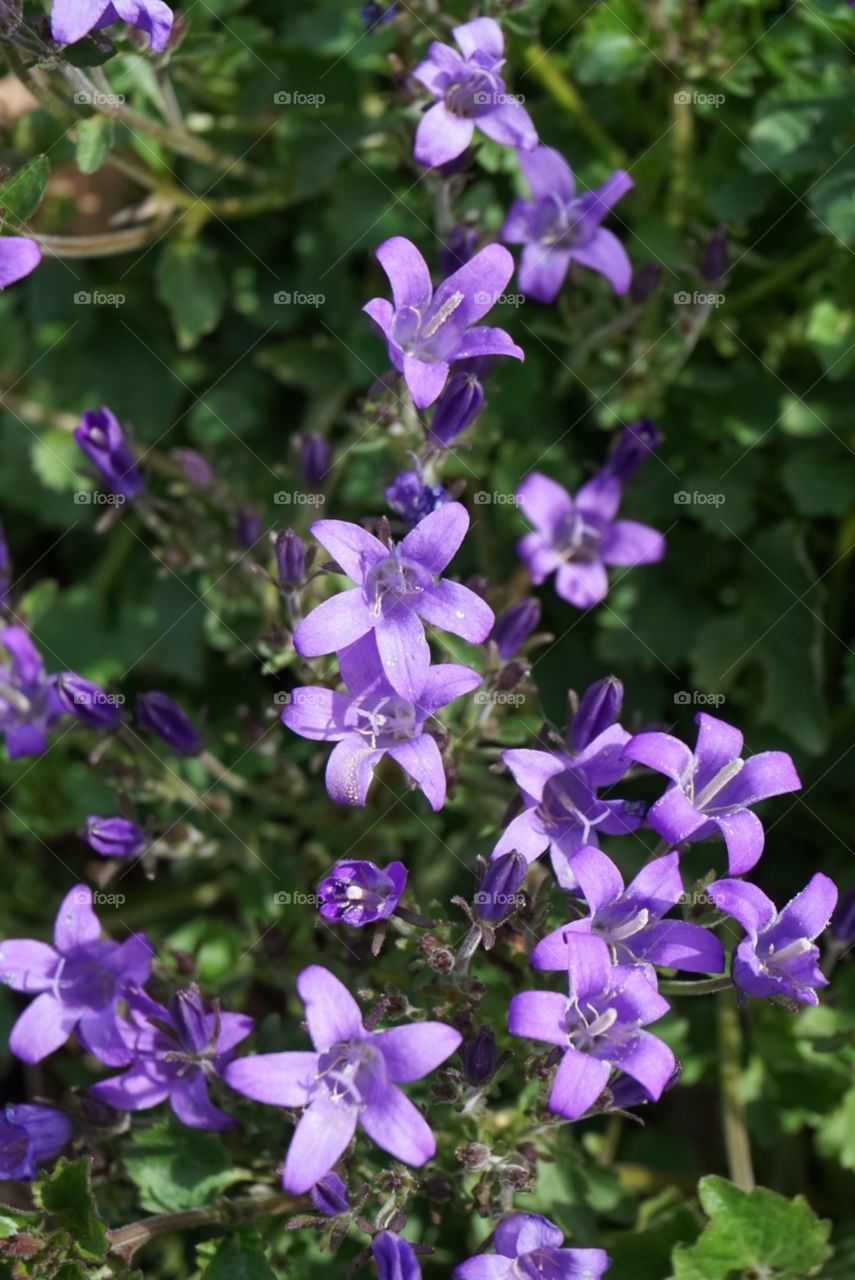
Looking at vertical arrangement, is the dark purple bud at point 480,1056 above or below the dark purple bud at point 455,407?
below

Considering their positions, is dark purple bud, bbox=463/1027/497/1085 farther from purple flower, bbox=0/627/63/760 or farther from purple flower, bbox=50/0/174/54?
purple flower, bbox=50/0/174/54

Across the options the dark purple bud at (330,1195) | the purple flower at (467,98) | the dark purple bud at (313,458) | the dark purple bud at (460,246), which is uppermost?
the purple flower at (467,98)

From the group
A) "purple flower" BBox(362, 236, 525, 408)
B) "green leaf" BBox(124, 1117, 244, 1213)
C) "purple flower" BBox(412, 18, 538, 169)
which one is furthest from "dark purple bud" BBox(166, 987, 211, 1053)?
"purple flower" BBox(412, 18, 538, 169)

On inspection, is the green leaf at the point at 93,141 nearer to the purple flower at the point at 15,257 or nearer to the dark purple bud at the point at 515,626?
the purple flower at the point at 15,257

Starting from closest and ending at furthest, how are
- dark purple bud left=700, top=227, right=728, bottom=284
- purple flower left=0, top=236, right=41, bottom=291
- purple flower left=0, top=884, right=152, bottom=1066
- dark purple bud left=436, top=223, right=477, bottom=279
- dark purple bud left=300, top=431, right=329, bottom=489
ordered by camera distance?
purple flower left=0, top=236, right=41, bottom=291 → purple flower left=0, top=884, right=152, bottom=1066 → dark purple bud left=436, top=223, right=477, bottom=279 → dark purple bud left=300, top=431, right=329, bottom=489 → dark purple bud left=700, top=227, right=728, bottom=284

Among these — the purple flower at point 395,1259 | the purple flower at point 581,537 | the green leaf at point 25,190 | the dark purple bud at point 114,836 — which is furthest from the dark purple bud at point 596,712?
the green leaf at point 25,190

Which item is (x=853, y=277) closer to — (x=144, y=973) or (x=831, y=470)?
(x=831, y=470)

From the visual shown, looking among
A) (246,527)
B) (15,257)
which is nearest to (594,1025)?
(246,527)
